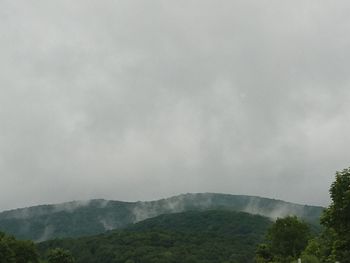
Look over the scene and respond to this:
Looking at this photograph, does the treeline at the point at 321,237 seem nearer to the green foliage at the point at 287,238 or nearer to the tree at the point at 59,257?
the green foliage at the point at 287,238

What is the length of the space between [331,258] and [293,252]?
63020mm

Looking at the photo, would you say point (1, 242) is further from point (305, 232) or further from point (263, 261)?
point (305, 232)

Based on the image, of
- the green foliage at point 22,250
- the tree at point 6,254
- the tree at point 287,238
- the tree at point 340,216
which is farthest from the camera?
the tree at point 287,238

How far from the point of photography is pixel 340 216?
176 feet

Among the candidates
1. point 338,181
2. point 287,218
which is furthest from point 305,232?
point 338,181

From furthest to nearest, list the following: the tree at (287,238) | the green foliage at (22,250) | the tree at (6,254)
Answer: the tree at (287,238) < the green foliage at (22,250) < the tree at (6,254)

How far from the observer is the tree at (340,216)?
2096 inches

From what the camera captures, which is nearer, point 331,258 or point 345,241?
point 345,241

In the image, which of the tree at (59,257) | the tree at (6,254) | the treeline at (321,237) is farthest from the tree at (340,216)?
the tree at (59,257)

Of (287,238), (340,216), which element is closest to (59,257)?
(287,238)

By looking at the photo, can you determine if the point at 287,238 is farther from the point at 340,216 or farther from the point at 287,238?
the point at 340,216

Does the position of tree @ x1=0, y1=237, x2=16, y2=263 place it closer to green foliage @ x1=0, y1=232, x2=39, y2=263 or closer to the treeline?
green foliage @ x1=0, y1=232, x2=39, y2=263

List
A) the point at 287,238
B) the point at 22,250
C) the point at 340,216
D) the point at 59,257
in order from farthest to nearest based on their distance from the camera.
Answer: the point at 59,257 → the point at 22,250 → the point at 287,238 → the point at 340,216

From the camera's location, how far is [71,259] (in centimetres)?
14325
